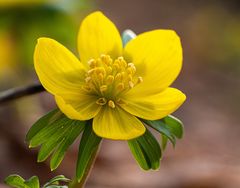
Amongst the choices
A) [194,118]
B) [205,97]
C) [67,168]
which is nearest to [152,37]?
[67,168]

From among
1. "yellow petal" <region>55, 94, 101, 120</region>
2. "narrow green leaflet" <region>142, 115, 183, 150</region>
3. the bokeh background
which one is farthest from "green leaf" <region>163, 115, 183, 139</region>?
the bokeh background

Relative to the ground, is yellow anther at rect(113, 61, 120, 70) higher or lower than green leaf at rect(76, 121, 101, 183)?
higher

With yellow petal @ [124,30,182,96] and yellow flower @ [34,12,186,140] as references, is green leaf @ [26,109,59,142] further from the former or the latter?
yellow petal @ [124,30,182,96]

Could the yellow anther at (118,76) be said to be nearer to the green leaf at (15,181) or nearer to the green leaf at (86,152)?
the green leaf at (86,152)

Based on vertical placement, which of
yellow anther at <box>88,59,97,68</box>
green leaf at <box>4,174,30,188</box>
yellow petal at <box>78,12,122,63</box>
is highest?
yellow petal at <box>78,12,122,63</box>

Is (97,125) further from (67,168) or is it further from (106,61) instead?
(67,168)

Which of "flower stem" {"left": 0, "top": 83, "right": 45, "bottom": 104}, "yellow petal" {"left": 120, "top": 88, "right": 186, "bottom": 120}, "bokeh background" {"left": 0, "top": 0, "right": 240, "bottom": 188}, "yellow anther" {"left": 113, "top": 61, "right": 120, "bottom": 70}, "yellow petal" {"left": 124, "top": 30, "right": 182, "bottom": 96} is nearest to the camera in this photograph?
"yellow petal" {"left": 120, "top": 88, "right": 186, "bottom": 120}
